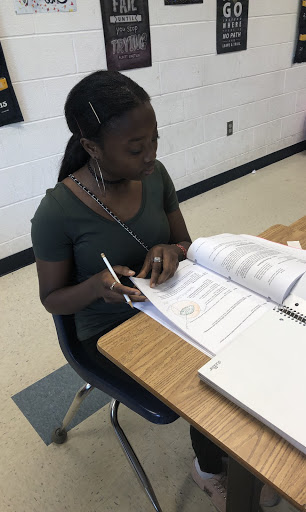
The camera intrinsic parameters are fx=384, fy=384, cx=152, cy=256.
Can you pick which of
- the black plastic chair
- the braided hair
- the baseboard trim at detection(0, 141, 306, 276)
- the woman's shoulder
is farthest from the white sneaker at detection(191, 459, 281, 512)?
the baseboard trim at detection(0, 141, 306, 276)

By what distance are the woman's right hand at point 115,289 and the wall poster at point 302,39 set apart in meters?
3.36

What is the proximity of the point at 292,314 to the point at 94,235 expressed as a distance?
1.62 ft

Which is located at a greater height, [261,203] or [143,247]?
[143,247]

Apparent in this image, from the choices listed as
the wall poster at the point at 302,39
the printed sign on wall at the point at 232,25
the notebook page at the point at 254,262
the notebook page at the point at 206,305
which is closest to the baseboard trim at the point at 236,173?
the wall poster at the point at 302,39

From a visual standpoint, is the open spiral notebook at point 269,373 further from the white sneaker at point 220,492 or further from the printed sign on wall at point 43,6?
the printed sign on wall at point 43,6

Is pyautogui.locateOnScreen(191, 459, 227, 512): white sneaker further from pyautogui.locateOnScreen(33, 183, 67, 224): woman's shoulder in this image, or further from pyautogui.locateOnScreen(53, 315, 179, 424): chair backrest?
pyautogui.locateOnScreen(33, 183, 67, 224): woman's shoulder

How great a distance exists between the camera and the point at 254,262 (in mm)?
814

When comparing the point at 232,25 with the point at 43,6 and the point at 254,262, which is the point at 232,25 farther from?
the point at 254,262

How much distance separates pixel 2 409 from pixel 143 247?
90 cm

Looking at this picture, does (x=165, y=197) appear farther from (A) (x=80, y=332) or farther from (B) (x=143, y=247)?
(A) (x=80, y=332)

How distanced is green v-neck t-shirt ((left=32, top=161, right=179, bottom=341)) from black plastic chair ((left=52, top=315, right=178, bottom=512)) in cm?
5

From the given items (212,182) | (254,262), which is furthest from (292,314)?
(212,182)

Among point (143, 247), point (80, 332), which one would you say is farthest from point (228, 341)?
point (80, 332)

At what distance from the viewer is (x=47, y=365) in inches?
63.2
